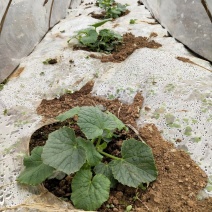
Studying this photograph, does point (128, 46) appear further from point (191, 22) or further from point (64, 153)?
point (64, 153)

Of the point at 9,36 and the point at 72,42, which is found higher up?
the point at 9,36

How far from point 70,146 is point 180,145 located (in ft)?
1.96

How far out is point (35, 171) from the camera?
4.23 feet

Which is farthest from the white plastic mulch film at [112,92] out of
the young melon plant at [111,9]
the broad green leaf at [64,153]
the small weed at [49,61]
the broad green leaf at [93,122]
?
the young melon plant at [111,9]

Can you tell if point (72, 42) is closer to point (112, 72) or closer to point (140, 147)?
Answer: point (112, 72)

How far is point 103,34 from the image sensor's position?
8.68ft

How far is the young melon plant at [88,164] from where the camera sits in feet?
3.93

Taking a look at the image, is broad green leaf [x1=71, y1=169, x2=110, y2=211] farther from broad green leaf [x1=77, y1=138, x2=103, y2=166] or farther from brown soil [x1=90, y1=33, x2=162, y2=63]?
brown soil [x1=90, y1=33, x2=162, y2=63]

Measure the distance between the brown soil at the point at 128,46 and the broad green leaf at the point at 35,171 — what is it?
124 cm

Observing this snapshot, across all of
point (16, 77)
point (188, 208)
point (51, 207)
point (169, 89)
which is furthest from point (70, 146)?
point (16, 77)

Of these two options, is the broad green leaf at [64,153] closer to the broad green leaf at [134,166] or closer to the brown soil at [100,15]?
the broad green leaf at [134,166]

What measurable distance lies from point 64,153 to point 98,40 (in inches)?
64.9

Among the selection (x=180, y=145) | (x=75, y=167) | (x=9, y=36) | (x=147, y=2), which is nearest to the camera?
(x=75, y=167)

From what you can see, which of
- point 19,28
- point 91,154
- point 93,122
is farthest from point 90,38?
point 91,154
